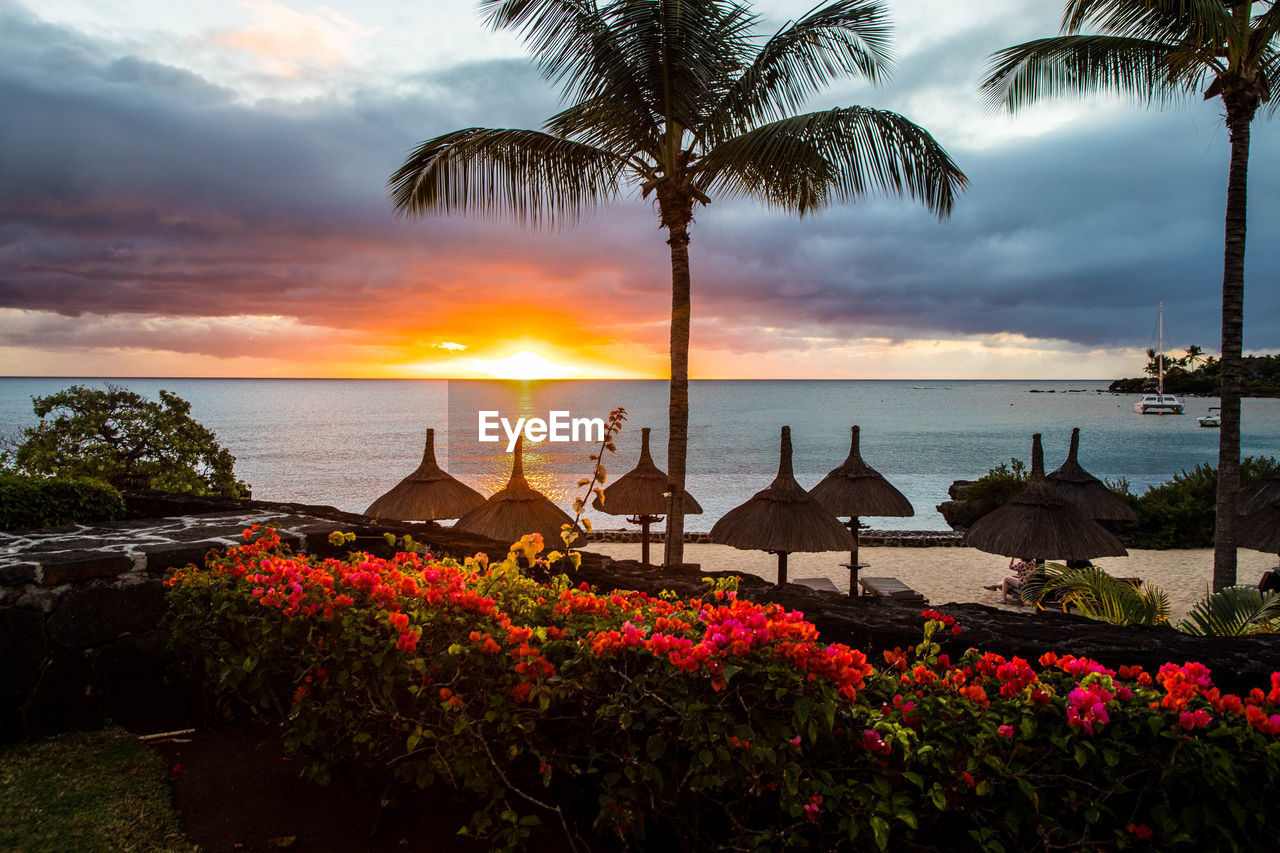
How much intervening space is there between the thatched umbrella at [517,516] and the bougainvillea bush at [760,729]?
4782 mm

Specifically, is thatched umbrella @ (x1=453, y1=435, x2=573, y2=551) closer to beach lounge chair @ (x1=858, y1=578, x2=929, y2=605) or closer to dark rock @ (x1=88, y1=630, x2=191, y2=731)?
dark rock @ (x1=88, y1=630, x2=191, y2=731)

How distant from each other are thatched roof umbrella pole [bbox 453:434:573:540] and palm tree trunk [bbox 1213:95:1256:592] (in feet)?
26.6

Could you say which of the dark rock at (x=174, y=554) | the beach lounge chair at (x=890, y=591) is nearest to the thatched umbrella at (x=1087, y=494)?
the beach lounge chair at (x=890, y=591)

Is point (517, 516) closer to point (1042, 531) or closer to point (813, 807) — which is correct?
point (813, 807)

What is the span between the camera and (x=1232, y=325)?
8.59m

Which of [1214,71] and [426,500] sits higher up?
[1214,71]

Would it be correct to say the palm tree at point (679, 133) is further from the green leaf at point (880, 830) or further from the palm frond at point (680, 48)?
the green leaf at point (880, 830)

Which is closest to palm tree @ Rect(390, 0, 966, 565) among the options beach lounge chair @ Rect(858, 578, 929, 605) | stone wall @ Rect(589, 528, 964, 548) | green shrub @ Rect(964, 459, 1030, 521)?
beach lounge chair @ Rect(858, 578, 929, 605)

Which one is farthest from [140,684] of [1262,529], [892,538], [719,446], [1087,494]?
[719,446]

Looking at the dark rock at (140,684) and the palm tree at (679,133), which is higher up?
the palm tree at (679,133)

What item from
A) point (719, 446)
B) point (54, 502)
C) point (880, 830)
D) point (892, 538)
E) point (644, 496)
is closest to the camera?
point (880, 830)

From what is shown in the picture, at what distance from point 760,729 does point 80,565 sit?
3248 millimetres

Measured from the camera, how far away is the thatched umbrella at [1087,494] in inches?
445

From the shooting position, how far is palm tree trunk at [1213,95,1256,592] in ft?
28.0
